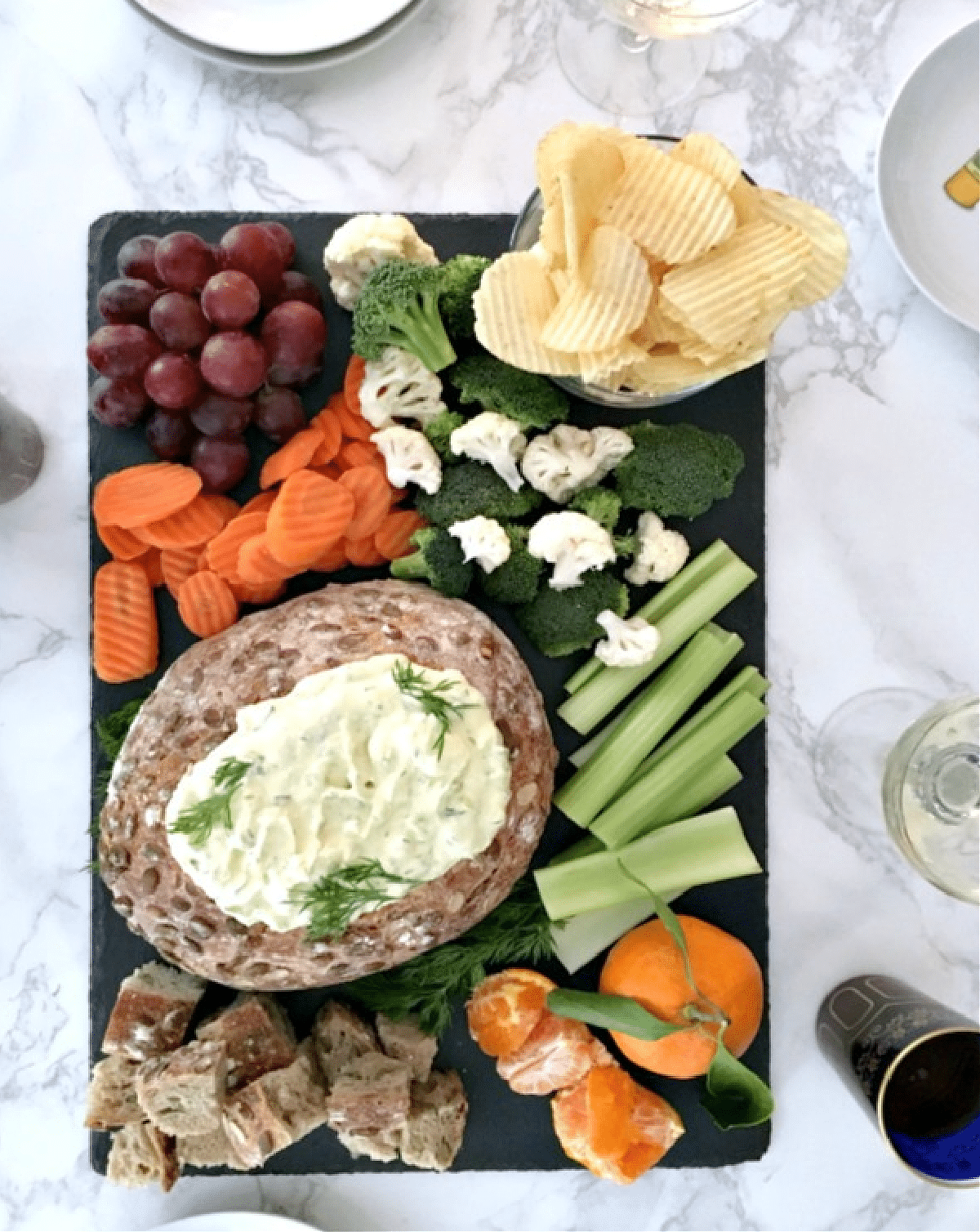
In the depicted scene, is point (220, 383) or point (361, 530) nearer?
point (220, 383)

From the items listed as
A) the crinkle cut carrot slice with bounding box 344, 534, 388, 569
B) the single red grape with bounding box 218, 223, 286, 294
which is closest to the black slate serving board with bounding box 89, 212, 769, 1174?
the crinkle cut carrot slice with bounding box 344, 534, 388, 569

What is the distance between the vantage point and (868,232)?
212cm

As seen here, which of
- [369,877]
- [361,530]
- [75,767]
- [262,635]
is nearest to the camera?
[369,877]

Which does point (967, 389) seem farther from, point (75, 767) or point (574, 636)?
point (75, 767)

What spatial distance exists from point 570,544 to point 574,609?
112mm

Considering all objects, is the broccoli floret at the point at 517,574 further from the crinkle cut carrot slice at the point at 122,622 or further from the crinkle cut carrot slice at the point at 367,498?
the crinkle cut carrot slice at the point at 122,622

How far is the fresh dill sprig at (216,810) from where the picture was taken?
158 centimetres

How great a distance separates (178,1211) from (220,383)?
4.84 ft

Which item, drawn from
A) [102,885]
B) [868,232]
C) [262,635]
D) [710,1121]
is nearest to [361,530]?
[262,635]

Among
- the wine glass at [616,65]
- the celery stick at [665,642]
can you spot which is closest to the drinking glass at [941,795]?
the celery stick at [665,642]

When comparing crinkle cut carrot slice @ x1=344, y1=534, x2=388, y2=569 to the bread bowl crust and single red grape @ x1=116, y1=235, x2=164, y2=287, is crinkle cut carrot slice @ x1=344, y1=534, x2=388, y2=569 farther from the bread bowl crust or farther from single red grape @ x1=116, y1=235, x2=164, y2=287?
single red grape @ x1=116, y1=235, x2=164, y2=287

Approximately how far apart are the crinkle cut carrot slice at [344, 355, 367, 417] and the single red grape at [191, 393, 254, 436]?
0.55 ft

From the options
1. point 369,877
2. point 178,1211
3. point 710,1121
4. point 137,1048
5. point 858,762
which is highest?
point 858,762

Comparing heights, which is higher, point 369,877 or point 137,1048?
point 369,877
